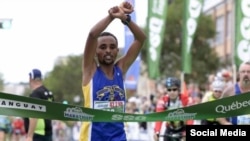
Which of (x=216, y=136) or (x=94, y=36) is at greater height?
(x=94, y=36)

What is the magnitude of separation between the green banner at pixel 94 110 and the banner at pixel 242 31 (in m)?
13.5

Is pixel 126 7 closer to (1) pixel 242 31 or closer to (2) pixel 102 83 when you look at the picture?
(2) pixel 102 83

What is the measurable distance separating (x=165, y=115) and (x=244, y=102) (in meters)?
0.86

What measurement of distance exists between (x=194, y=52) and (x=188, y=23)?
1703 inches

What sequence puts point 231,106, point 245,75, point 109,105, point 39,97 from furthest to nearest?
point 39,97, point 245,75, point 109,105, point 231,106

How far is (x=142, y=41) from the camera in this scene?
30.6 feet

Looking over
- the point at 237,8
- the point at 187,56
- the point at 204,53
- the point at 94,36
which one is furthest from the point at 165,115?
the point at 204,53

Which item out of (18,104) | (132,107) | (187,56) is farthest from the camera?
(187,56)

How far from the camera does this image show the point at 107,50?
8.81m

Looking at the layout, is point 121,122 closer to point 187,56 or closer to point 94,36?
point 94,36

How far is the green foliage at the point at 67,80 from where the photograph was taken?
10444 centimetres

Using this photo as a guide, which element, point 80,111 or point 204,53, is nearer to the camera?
point 80,111

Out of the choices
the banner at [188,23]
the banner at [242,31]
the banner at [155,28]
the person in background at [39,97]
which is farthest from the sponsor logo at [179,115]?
the banner at [155,28]

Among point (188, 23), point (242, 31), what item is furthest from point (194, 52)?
point (242, 31)
